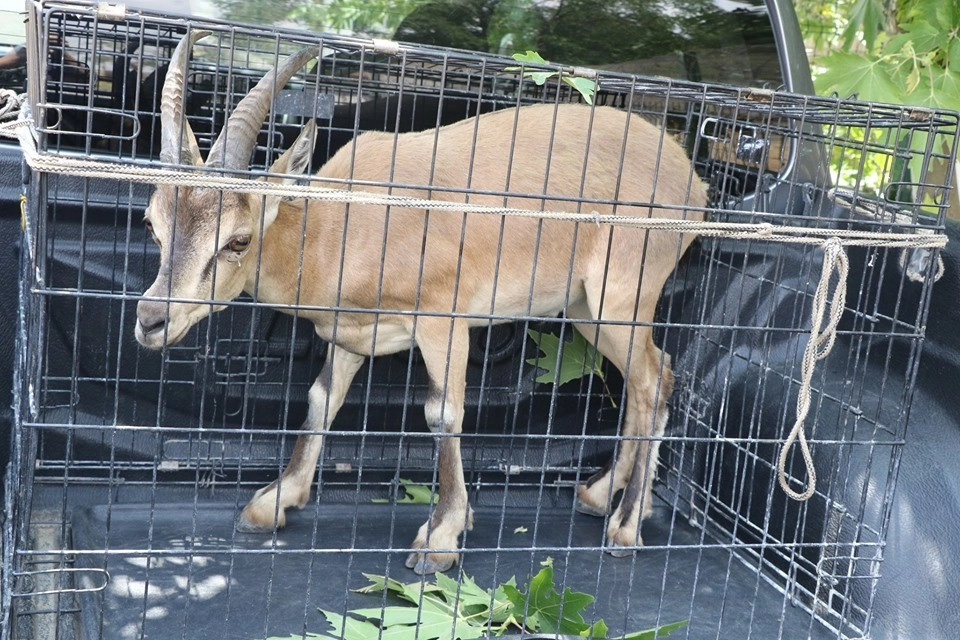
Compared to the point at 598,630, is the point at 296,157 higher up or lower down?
higher up

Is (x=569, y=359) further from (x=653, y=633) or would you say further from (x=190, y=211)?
(x=190, y=211)

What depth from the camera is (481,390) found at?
3.74 meters

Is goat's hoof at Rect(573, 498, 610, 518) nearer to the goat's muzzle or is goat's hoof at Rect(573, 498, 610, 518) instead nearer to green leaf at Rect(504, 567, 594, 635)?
green leaf at Rect(504, 567, 594, 635)

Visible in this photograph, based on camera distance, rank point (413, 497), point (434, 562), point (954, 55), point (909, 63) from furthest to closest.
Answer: point (909, 63)
point (954, 55)
point (413, 497)
point (434, 562)

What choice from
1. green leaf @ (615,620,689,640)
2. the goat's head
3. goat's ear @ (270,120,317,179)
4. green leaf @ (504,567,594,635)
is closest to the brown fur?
goat's ear @ (270,120,317,179)

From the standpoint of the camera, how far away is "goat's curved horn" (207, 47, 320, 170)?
2814 mm

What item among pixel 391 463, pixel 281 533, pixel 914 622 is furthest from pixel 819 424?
pixel 281 533

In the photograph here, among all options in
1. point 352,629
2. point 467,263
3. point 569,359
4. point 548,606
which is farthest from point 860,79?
point 352,629

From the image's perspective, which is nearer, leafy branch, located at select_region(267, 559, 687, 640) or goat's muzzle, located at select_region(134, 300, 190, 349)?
goat's muzzle, located at select_region(134, 300, 190, 349)

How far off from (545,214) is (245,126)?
886mm

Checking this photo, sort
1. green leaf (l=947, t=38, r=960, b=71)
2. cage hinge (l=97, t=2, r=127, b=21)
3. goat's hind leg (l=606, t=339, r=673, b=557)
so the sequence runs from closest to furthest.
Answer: cage hinge (l=97, t=2, r=127, b=21) < goat's hind leg (l=606, t=339, r=673, b=557) < green leaf (l=947, t=38, r=960, b=71)

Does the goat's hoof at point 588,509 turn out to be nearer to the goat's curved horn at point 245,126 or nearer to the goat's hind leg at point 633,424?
the goat's hind leg at point 633,424

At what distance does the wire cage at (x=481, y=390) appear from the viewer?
3012 mm

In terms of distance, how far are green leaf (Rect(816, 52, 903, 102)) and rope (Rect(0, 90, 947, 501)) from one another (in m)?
1.15
